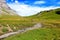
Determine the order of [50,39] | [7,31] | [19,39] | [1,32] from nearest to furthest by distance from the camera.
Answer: [19,39] < [50,39] < [1,32] < [7,31]

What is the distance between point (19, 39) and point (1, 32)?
22691mm

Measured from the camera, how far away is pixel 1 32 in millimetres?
67312

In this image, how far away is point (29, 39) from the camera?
46.9m

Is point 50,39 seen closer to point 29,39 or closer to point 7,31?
point 29,39

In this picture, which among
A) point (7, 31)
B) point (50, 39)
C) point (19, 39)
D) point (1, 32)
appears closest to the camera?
point (19, 39)

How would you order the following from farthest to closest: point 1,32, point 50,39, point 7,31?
point 7,31 < point 1,32 < point 50,39

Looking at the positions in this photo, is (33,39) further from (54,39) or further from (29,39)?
(54,39)

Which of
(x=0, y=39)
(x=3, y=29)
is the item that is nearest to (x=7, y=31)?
(x=3, y=29)

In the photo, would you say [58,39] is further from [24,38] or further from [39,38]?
[24,38]

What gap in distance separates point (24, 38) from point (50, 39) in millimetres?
7134

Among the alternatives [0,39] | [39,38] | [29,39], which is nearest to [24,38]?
[29,39]

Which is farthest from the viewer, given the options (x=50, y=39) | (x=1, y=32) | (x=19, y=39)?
(x=1, y=32)

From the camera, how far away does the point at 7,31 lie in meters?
72.1

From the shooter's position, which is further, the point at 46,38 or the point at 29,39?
the point at 46,38
